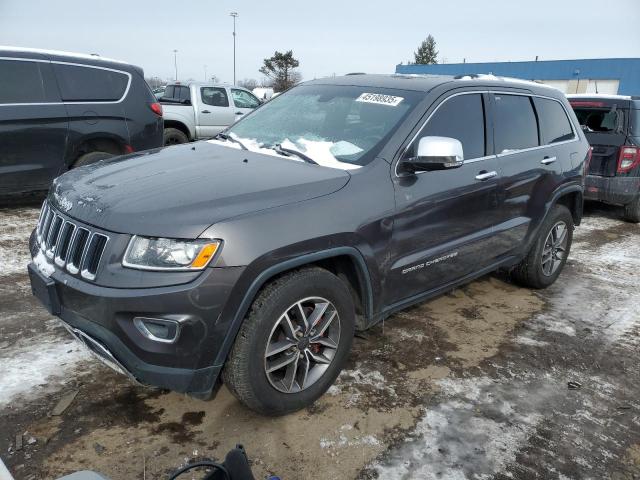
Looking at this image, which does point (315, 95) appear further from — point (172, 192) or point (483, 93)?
point (172, 192)

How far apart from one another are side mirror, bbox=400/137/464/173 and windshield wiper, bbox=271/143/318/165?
551 mm

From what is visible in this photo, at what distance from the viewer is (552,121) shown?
4.64m

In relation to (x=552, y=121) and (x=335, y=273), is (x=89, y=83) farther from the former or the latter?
(x=552, y=121)

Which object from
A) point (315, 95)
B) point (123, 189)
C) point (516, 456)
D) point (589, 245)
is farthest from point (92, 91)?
point (589, 245)

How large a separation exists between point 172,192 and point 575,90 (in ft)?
148

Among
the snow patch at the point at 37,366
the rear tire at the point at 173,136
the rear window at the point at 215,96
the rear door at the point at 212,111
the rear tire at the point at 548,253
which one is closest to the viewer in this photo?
the snow patch at the point at 37,366

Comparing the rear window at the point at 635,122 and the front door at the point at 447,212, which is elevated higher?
the rear window at the point at 635,122

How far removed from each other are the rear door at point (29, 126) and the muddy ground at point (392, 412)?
2277mm

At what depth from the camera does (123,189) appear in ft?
8.37

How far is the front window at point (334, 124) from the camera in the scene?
3102mm

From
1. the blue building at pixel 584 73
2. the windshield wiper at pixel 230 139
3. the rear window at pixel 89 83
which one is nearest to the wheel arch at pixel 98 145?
the rear window at pixel 89 83

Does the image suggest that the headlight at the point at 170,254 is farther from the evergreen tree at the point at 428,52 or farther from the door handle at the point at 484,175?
the evergreen tree at the point at 428,52

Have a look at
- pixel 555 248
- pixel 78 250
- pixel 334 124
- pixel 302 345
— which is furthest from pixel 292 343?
pixel 555 248

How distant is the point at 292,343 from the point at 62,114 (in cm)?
504
